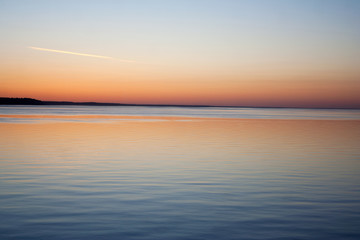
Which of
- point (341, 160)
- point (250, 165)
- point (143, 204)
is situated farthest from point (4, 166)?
point (341, 160)

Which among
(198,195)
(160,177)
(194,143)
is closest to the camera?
(198,195)

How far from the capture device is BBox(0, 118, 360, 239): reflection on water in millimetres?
7180

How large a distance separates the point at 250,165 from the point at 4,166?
28.9 ft

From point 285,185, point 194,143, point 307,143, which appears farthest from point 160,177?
point 307,143

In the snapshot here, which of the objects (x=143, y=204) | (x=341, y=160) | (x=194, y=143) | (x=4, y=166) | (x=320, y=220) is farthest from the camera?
(x=194, y=143)

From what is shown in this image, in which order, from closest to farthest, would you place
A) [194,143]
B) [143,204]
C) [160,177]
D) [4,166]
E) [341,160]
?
[143,204] → [160,177] → [4,166] → [341,160] → [194,143]

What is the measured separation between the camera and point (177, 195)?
978cm

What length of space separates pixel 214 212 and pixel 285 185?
3685 mm

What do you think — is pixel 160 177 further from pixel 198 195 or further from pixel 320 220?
pixel 320 220

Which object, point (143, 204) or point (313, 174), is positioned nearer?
point (143, 204)

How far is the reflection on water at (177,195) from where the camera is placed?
7.18m

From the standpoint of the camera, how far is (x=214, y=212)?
823 cm

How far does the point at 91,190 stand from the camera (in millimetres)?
10211

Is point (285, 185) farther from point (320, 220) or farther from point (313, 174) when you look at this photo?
point (320, 220)
